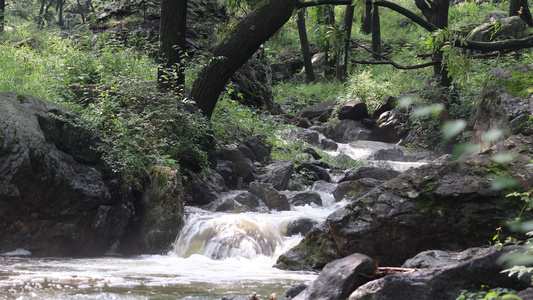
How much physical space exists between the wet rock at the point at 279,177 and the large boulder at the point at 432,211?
4.74 meters

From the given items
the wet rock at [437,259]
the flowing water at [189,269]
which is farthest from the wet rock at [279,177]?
the wet rock at [437,259]

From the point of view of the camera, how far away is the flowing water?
4.34 m

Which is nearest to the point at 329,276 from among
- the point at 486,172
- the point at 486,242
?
the point at 486,242

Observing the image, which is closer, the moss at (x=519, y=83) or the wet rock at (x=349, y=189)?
the moss at (x=519, y=83)

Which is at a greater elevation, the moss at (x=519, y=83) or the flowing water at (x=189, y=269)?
the moss at (x=519, y=83)

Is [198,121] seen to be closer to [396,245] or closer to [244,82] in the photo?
[396,245]

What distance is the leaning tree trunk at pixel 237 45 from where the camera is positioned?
28.0ft

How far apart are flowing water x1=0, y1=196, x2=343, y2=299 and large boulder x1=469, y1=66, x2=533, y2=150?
347 cm

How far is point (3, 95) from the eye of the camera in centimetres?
643

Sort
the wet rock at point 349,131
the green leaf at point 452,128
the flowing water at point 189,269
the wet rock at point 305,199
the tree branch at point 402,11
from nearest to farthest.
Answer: the green leaf at point 452,128 < the tree branch at point 402,11 < the flowing water at point 189,269 < the wet rock at point 305,199 < the wet rock at point 349,131

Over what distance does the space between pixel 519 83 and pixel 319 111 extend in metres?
13.4

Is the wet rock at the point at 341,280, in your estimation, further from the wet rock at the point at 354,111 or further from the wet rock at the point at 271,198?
the wet rock at the point at 354,111

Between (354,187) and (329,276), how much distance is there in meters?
6.67

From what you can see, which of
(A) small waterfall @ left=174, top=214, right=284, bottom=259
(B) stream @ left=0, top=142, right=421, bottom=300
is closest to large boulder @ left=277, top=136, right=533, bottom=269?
(B) stream @ left=0, top=142, right=421, bottom=300
